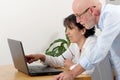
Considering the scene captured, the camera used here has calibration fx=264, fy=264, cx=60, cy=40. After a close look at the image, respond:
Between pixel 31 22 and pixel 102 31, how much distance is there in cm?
221

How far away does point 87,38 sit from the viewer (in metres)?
2.06

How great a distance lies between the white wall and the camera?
3520 mm

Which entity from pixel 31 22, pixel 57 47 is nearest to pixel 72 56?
pixel 57 47

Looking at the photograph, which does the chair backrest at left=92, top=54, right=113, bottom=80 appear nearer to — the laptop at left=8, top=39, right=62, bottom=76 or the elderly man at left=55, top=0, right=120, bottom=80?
the elderly man at left=55, top=0, right=120, bottom=80

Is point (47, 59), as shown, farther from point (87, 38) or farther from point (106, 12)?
point (106, 12)

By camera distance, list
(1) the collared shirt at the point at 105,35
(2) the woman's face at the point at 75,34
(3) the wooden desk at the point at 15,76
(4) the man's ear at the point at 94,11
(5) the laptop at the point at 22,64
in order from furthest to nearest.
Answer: (2) the woman's face at the point at 75,34 → (5) the laptop at the point at 22,64 → (3) the wooden desk at the point at 15,76 → (4) the man's ear at the point at 94,11 → (1) the collared shirt at the point at 105,35

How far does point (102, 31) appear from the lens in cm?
151

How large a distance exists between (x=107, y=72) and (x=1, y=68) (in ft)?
3.38

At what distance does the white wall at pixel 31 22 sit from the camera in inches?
139

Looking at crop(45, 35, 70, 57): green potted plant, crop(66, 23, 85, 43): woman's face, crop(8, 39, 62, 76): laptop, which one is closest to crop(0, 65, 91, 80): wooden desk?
crop(8, 39, 62, 76): laptop

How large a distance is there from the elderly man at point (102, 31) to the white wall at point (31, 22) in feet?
6.63

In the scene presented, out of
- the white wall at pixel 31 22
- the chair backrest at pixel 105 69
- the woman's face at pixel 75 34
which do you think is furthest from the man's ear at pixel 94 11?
the white wall at pixel 31 22

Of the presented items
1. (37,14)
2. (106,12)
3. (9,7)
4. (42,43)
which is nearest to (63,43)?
(42,43)

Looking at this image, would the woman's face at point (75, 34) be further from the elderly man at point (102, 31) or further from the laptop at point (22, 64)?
the elderly man at point (102, 31)
